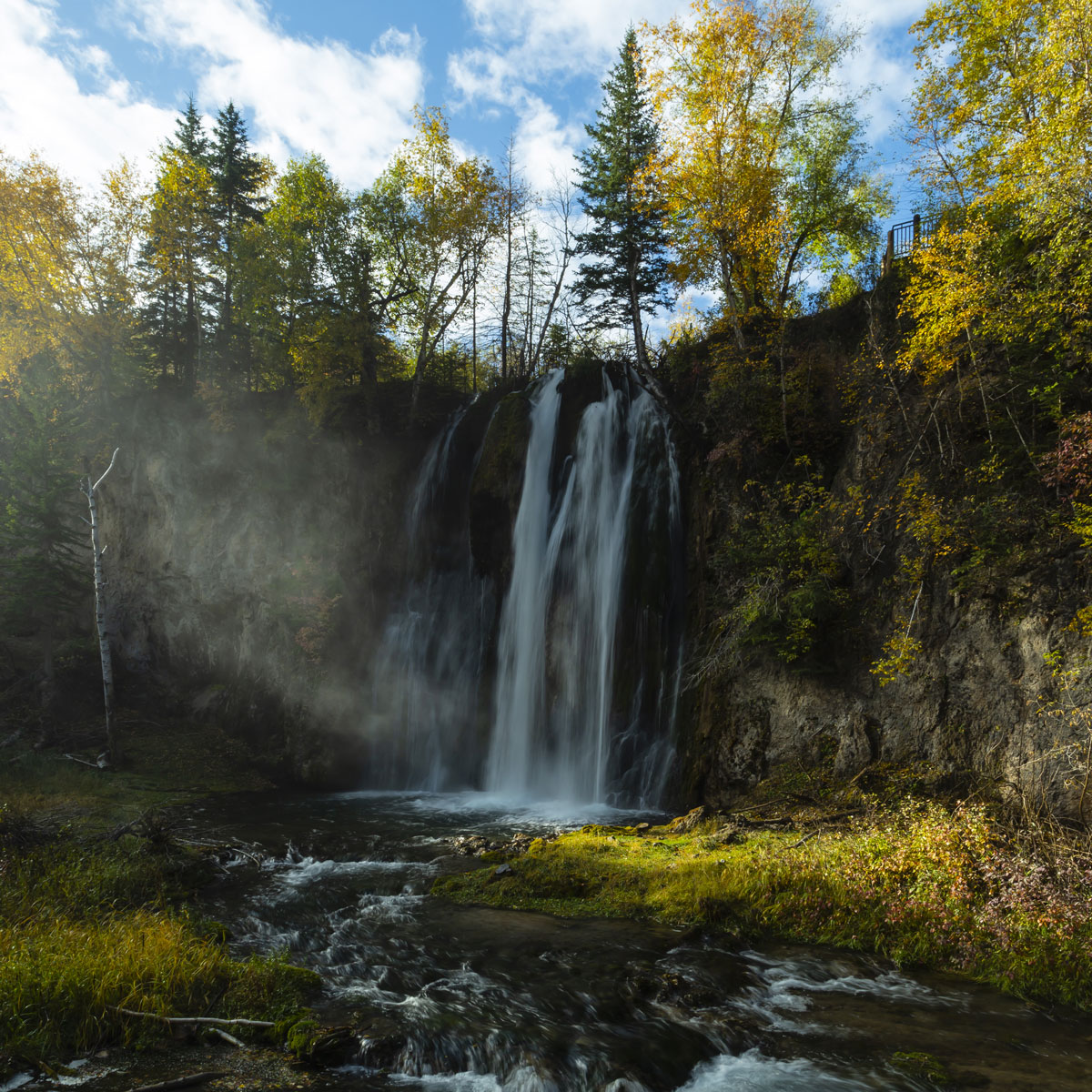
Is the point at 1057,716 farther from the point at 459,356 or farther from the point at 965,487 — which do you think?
the point at 459,356

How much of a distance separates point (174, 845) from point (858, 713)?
11.3 m

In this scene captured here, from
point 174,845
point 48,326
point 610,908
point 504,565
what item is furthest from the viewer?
point 48,326

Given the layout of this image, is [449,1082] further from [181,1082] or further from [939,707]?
[939,707]

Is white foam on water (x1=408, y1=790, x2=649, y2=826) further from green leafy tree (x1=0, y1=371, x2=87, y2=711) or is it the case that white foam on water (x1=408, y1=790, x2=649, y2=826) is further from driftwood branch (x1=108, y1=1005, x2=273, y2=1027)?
green leafy tree (x1=0, y1=371, x2=87, y2=711)

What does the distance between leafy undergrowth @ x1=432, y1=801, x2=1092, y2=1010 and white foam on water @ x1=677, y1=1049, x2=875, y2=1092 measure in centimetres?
245

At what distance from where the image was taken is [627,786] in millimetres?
14625

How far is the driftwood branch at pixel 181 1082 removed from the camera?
4.52 meters

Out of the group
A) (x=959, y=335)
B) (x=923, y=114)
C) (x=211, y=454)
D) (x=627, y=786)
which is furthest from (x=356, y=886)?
(x=211, y=454)

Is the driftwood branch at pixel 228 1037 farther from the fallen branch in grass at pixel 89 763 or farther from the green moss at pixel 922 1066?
the fallen branch in grass at pixel 89 763

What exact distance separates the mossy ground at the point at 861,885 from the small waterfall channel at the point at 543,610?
4.79m

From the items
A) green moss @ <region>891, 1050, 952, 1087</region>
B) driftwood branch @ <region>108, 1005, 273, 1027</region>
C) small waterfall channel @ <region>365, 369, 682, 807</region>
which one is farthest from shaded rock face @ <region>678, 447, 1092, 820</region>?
driftwood branch @ <region>108, 1005, 273, 1027</region>

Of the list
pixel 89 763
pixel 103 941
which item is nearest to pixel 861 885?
pixel 103 941

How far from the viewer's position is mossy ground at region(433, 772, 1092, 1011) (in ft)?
22.2

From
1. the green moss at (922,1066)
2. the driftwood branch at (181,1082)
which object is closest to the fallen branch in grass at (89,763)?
the driftwood branch at (181,1082)
